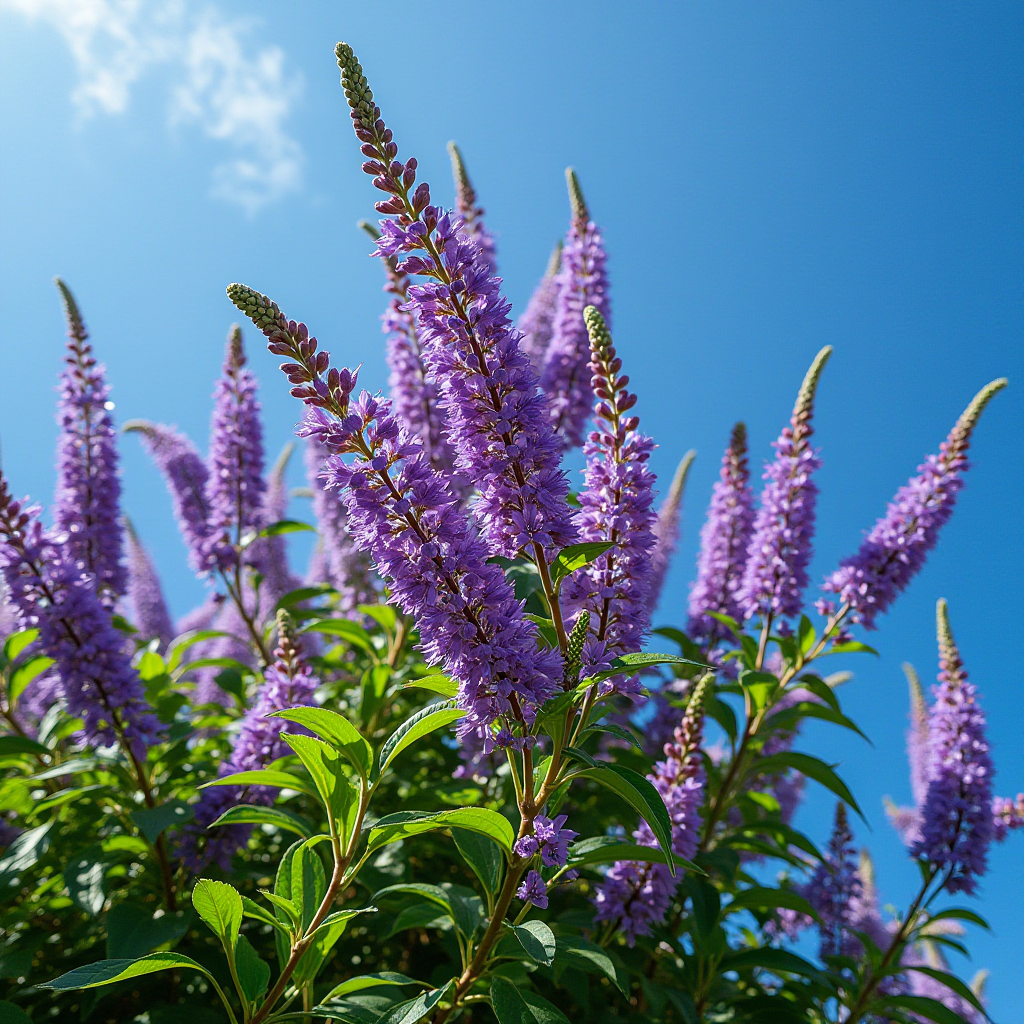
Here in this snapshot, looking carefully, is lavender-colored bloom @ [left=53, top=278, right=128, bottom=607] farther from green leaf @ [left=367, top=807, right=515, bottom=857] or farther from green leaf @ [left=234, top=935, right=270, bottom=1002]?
green leaf @ [left=367, top=807, right=515, bottom=857]

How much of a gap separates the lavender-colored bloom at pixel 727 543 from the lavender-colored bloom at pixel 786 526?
0.30m

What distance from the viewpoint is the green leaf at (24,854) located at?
9.78ft

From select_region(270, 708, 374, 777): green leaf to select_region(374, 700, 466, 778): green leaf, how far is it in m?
0.08

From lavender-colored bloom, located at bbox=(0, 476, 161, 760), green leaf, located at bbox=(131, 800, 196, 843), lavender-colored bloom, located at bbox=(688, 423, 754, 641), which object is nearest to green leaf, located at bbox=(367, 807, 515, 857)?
green leaf, located at bbox=(131, 800, 196, 843)

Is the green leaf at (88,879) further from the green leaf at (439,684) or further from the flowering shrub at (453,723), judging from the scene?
the green leaf at (439,684)

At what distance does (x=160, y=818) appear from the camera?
297 centimetres

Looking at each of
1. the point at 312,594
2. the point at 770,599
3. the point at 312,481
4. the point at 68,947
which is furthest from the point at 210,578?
the point at 770,599

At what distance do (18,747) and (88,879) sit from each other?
0.97 meters

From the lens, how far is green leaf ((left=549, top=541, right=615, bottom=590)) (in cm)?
196

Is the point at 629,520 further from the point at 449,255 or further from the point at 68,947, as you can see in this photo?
the point at 68,947

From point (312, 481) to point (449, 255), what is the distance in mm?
4719

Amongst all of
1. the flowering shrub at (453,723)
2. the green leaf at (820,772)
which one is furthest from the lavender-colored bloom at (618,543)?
the green leaf at (820,772)

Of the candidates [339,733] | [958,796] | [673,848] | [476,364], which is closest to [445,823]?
[339,733]

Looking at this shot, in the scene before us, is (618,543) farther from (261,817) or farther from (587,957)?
(261,817)
